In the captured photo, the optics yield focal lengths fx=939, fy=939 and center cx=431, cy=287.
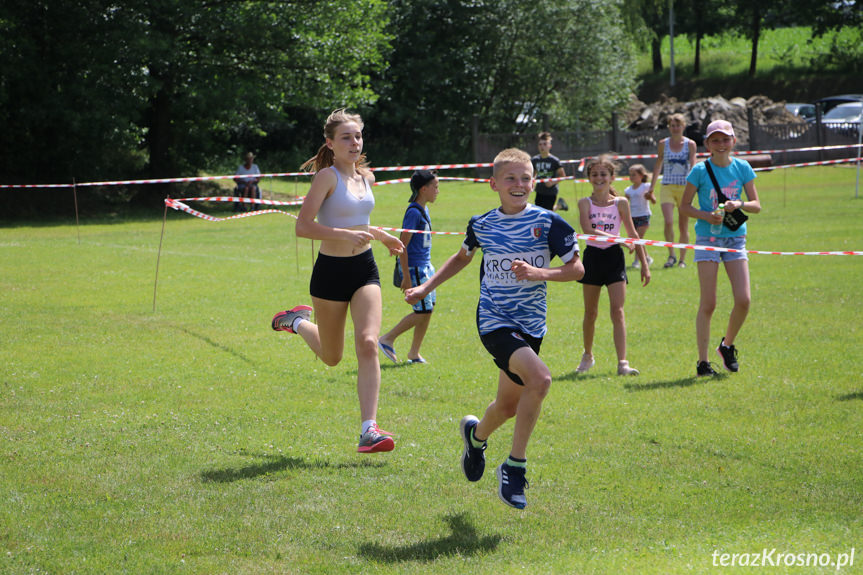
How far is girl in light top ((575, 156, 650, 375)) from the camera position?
843 centimetres

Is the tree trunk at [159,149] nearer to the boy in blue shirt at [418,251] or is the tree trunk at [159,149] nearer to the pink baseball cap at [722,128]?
the boy in blue shirt at [418,251]

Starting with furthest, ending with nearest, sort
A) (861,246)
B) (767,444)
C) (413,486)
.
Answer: (861,246)
(767,444)
(413,486)

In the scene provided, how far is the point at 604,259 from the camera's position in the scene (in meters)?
8.49

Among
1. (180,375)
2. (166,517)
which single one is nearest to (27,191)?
(180,375)

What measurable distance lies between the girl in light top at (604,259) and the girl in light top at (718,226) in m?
0.56

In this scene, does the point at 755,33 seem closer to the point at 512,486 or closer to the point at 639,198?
the point at 639,198

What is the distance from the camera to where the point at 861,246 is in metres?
16.2

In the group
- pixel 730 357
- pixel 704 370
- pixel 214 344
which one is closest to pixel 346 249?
pixel 704 370

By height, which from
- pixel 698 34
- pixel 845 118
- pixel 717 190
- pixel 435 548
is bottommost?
pixel 435 548

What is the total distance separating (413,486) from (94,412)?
3.01 m

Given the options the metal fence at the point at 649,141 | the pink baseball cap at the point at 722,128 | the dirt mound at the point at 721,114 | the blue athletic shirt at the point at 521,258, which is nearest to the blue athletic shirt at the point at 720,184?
the pink baseball cap at the point at 722,128

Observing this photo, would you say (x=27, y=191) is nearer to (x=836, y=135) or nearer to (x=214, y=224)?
(x=214, y=224)

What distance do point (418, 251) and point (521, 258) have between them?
150 inches

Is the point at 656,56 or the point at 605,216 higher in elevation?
the point at 656,56
